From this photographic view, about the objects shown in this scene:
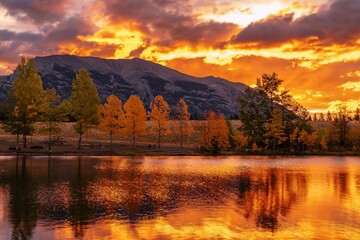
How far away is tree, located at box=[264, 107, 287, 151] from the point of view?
108 meters

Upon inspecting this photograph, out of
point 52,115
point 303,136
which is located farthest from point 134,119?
point 303,136

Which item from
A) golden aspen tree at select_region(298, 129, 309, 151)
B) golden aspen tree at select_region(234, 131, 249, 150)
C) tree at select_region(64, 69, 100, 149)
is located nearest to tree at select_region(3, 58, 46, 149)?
tree at select_region(64, 69, 100, 149)

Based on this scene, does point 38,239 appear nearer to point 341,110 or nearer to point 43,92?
point 43,92

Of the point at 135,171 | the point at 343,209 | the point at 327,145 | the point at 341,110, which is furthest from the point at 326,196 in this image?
the point at 341,110

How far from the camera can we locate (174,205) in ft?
108

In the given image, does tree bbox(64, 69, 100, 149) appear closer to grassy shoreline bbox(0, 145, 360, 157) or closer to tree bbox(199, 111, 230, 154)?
grassy shoreline bbox(0, 145, 360, 157)

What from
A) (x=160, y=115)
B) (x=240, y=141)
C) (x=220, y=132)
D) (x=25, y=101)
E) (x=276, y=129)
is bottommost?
(x=240, y=141)

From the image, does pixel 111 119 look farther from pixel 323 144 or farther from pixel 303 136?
pixel 323 144

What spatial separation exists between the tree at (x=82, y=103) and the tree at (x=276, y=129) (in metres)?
44.9

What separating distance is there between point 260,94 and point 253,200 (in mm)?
89875

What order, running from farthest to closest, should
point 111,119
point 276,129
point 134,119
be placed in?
point 276,129 < point 134,119 < point 111,119

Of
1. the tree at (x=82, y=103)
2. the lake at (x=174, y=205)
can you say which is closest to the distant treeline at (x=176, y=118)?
the tree at (x=82, y=103)

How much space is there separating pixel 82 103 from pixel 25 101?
12268 millimetres

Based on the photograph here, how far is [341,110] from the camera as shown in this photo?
151 m
